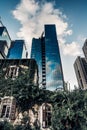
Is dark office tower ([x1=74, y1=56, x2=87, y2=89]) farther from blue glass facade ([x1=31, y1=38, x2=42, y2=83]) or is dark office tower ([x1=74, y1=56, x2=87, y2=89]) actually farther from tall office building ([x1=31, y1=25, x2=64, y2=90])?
blue glass facade ([x1=31, y1=38, x2=42, y2=83])

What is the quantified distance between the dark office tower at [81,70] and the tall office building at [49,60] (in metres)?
14.6

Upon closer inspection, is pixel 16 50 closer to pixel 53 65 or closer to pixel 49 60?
pixel 49 60

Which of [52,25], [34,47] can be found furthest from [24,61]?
[52,25]

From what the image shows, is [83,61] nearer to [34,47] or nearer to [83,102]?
[34,47]

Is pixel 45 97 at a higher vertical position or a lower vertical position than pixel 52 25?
lower

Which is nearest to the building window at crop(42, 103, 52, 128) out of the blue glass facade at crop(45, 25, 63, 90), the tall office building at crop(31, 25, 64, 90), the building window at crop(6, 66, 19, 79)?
the building window at crop(6, 66, 19, 79)

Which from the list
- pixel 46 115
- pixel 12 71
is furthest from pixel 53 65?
pixel 46 115

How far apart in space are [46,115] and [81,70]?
71.9 m

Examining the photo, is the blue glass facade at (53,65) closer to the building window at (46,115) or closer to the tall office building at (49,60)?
the tall office building at (49,60)

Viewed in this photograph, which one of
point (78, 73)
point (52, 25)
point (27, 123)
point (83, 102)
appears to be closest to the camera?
point (27, 123)

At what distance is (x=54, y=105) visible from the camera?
14914 mm

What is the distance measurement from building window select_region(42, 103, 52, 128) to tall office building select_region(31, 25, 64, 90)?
4957 cm

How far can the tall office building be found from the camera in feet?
233

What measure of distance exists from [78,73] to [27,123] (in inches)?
3079
